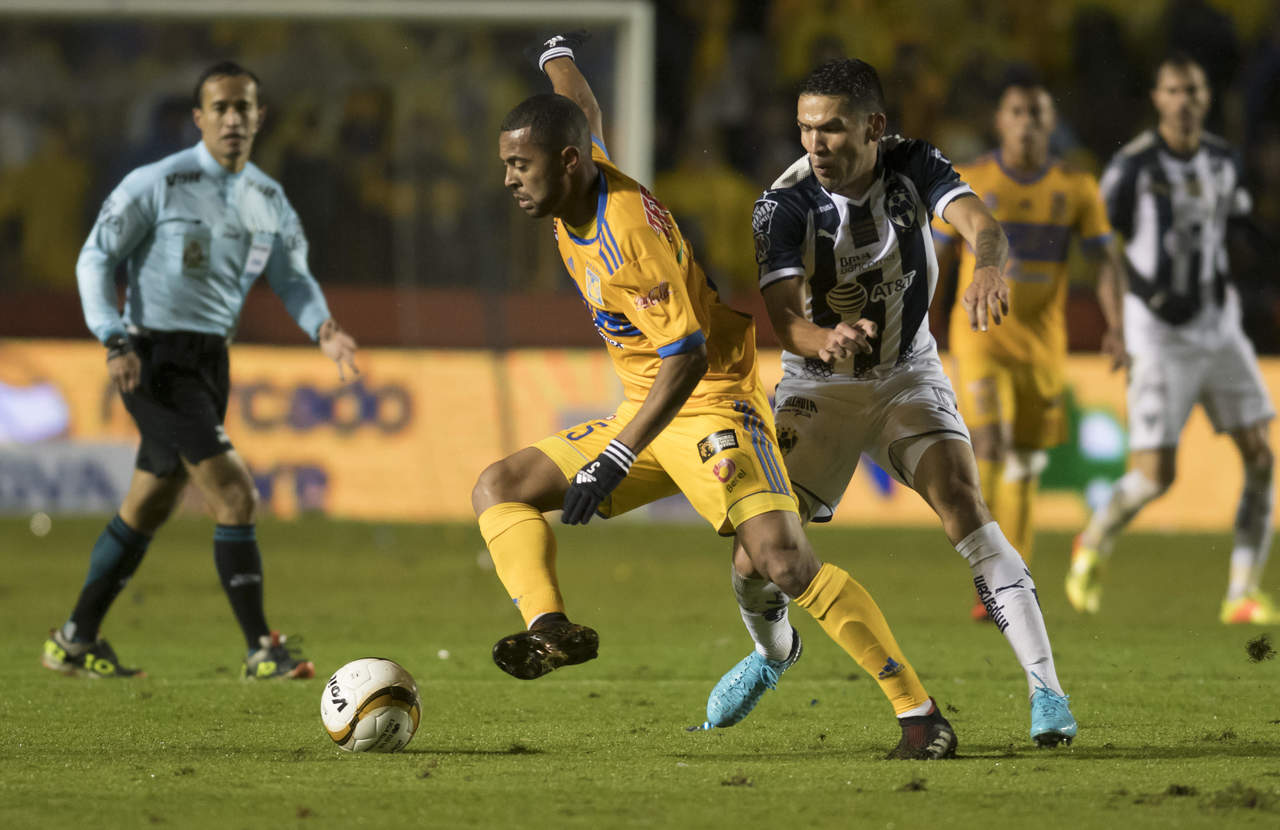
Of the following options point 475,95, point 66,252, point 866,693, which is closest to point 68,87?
point 66,252

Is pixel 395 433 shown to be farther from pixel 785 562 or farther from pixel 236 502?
pixel 785 562

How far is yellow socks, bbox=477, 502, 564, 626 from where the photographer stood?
5070 millimetres

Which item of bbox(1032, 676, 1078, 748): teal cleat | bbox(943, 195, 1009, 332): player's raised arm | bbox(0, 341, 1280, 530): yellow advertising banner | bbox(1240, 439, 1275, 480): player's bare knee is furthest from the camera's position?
bbox(0, 341, 1280, 530): yellow advertising banner

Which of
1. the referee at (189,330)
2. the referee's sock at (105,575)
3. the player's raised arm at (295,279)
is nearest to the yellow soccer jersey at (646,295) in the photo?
the referee at (189,330)

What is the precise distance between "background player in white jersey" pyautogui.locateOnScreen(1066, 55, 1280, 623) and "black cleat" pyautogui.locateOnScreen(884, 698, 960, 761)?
420cm

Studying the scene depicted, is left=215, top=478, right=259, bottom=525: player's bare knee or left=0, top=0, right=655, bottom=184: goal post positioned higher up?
left=0, top=0, right=655, bottom=184: goal post

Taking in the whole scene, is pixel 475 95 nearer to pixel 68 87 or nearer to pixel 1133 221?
pixel 68 87

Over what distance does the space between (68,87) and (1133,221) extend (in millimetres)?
9680

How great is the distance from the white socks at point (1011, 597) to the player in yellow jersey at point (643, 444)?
1.21 feet

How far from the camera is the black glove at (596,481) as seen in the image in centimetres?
483

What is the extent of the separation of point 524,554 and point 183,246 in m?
2.66

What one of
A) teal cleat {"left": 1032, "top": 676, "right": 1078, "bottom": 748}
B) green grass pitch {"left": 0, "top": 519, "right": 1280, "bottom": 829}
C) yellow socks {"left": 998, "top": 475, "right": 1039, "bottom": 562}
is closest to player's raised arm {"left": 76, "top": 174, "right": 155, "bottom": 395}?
green grass pitch {"left": 0, "top": 519, "right": 1280, "bottom": 829}

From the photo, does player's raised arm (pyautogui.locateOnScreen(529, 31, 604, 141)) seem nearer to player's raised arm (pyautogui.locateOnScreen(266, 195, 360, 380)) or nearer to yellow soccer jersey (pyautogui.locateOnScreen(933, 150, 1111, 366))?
player's raised arm (pyautogui.locateOnScreen(266, 195, 360, 380))

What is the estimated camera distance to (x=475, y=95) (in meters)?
15.2
